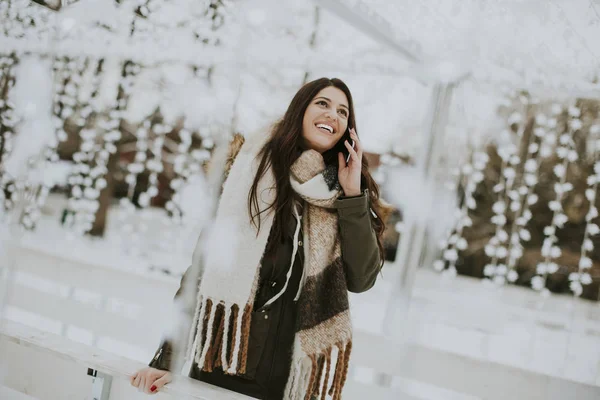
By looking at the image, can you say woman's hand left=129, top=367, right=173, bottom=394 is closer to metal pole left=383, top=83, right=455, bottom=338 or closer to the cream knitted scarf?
the cream knitted scarf

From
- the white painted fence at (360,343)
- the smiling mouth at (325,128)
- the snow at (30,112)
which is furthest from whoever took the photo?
the snow at (30,112)

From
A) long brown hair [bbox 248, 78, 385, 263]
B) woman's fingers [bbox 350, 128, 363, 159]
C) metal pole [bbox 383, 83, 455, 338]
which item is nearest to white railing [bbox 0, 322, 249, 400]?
long brown hair [bbox 248, 78, 385, 263]

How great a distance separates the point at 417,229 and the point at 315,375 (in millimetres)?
1549

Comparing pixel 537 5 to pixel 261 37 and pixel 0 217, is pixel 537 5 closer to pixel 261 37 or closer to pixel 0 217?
pixel 261 37

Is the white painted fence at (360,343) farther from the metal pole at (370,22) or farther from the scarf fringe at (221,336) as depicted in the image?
the metal pole at (370,22)

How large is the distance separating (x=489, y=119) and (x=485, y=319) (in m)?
2.07

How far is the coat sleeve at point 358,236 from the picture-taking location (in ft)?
4.32

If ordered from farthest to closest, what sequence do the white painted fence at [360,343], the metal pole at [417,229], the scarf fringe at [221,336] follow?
the metal pole at [417,229] < the white painted fence at [360,343] < the scarf fringe at [221,336]

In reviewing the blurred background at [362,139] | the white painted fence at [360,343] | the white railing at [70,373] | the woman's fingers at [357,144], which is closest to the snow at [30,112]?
the blurred background at [362,139]

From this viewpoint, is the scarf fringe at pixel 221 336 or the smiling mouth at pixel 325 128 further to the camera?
the smiling mouth at pixel 325 128

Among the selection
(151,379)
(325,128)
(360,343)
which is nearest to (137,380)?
(151,379)

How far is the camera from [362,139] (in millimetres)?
3473

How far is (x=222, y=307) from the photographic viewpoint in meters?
1.37

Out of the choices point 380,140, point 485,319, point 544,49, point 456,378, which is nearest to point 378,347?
point 456,378
